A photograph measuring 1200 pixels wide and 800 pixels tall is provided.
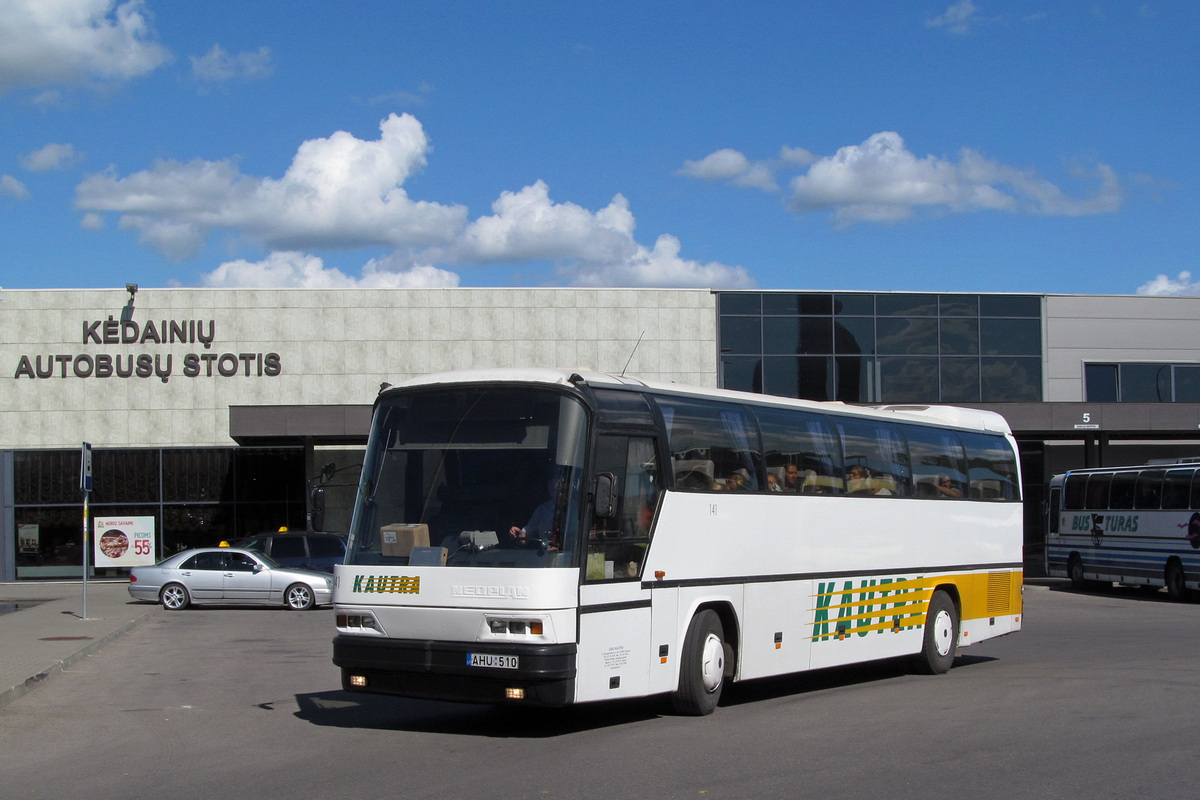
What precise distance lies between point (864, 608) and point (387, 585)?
232 inches

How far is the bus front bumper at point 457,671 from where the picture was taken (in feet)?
30.0

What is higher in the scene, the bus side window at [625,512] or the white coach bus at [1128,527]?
the bus side window at [625,512]

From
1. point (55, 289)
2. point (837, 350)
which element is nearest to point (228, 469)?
point (55, 289)

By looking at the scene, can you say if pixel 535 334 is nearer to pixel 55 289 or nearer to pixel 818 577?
pixel 55 289

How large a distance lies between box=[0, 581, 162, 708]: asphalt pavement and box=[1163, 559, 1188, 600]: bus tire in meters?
22.4

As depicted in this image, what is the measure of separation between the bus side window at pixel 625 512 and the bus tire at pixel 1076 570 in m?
25.4

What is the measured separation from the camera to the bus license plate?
9.20 m

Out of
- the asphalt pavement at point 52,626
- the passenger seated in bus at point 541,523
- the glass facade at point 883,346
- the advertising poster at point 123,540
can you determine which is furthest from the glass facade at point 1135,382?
the passenger seated in bus at point 541,523

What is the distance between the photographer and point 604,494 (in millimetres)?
9328

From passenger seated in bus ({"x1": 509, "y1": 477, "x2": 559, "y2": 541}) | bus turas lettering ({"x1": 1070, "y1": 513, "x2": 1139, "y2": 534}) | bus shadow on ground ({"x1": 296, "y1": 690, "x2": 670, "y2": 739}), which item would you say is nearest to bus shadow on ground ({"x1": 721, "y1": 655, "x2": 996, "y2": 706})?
bus shadow on ground ({"x1": 296, "y1": 690, "x2": 670, "y2": 739})

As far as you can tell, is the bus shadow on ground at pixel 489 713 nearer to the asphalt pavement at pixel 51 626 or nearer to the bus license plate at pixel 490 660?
the bus license plate at pixel 490 660

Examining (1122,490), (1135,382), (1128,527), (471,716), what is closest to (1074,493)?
(1122,490)

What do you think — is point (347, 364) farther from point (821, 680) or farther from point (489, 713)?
point (489, 713)

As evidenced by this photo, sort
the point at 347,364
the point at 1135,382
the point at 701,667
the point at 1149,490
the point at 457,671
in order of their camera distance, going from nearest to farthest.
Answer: the point at 457,671
the point at 701,667
the point at 1149,490
the point at 347,364
the point at 1135,382
